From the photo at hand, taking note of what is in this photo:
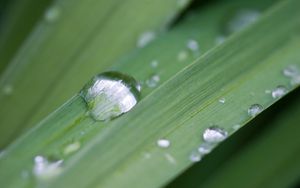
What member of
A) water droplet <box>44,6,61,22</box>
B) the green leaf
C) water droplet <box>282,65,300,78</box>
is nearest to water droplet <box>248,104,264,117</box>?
the green leaf

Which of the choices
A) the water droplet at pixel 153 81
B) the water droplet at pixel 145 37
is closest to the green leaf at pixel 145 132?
the water droplet at pixel 153 81

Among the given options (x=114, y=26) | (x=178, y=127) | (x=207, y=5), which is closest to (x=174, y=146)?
(x=178, y=127)

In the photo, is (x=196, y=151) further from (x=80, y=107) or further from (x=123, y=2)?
(x=123, y=2)

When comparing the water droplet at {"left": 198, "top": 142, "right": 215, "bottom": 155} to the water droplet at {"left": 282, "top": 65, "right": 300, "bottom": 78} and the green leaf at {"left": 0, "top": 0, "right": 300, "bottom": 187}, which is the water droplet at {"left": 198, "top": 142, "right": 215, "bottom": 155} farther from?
the water droplet at {"left": 282, "top": 65, "right": 300, "bottom": 78}

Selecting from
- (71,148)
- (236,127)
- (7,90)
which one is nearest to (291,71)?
(236,127)

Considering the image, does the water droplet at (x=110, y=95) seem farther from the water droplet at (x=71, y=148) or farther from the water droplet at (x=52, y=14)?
the water droplet at (x=52, y=14)

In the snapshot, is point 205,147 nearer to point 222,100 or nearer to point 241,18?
point 222,100
